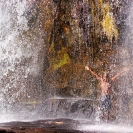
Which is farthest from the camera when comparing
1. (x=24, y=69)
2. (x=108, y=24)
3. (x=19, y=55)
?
(x=19, y=55)

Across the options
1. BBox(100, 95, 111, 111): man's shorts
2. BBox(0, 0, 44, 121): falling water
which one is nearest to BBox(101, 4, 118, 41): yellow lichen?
BBox(0, 0, 44, 121): falling water

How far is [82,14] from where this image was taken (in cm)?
1919

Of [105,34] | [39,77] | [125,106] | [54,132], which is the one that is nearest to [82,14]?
[105,34]

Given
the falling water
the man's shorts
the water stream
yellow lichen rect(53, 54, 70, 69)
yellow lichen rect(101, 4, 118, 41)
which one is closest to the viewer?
the man's shorts

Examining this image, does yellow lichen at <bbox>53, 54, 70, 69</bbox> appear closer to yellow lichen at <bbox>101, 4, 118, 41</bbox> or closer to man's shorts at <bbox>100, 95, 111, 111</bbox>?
yellow lichen at <bbox>101, 4, 118, 41</bbox>

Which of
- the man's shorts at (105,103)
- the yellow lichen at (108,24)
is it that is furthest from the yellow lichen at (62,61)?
the man's shorts at (105,103)

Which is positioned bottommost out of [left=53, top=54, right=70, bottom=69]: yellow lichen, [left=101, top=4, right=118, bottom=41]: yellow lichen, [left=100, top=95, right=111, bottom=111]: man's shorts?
[left=100, top=95, right=111, bottom=111]: man's shorts

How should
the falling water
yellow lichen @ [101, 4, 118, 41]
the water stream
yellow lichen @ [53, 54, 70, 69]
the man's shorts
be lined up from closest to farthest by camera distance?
the man's shorts
the water stream
yellow lichen @ [101, 4, 118, 41]
yellow lichen @ [53, 54, 70, 69]
the falling water

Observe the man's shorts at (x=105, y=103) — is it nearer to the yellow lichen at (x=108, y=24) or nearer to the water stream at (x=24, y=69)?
the water stream at (x=24, y=69)

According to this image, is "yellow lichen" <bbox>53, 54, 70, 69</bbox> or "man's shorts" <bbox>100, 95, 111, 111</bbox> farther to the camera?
"yellow lichen" <bbox>53, 54, 70, 69</bbox>

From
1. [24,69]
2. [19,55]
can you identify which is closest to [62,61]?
[24,69]

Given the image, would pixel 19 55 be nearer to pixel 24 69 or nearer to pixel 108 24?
pixel 24 69

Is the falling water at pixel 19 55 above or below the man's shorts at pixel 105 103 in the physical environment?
above

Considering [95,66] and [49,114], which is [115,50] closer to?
[95,66]
